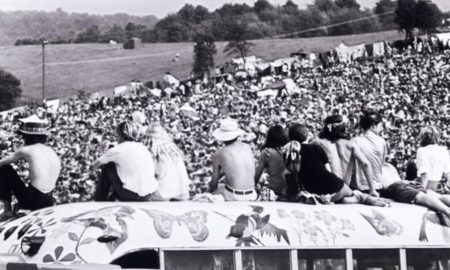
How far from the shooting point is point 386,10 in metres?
88.9

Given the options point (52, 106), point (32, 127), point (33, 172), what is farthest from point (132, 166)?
point (52, 106)

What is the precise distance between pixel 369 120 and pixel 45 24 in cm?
10792

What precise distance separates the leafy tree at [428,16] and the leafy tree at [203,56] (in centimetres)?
1571

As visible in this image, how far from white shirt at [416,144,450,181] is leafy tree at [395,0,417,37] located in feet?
209

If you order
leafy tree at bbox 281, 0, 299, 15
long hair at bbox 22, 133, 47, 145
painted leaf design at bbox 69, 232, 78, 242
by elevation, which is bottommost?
painted leaf design at bbox 69, 232, 78, 242

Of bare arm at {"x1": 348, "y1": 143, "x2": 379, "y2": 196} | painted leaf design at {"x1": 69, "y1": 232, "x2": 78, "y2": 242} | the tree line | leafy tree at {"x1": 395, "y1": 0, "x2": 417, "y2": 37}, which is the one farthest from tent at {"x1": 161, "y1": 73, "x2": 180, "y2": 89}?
painted leaf design at {"x1": 69, "y1": 232, "x2": 78, "y2": 242}

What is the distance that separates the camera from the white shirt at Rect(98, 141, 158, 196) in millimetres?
7957

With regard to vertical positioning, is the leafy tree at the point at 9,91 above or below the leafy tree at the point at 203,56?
below

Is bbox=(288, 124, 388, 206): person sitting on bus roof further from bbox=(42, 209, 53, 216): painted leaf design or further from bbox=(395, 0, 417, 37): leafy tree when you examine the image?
bbox=(395, 0, 417, 37): leafy tree

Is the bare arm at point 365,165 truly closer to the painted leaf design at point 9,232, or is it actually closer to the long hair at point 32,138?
the long hair at point 32,138

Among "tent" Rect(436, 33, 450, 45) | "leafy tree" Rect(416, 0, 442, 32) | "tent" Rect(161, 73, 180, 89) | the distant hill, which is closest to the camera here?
"tent" Rect(436, 33, 450, 45)

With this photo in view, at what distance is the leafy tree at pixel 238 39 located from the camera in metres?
83.1

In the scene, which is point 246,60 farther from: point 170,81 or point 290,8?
point 290,8

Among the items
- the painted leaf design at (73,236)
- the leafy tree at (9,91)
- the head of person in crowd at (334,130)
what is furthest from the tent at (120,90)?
the painted leaf design at (73,236)
